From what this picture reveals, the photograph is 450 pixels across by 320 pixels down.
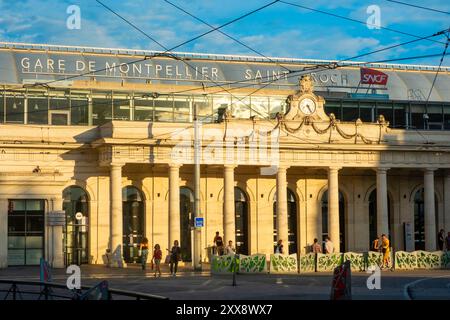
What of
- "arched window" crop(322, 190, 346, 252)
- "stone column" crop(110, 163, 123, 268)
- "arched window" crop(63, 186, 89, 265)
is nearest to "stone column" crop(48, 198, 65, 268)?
"stone column" crop(110, 163, 123, 268)

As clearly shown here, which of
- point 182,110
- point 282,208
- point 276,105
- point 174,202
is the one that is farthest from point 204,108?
point 282,208

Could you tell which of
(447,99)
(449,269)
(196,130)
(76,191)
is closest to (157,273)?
(196,130)

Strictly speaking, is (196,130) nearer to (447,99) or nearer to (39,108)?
(39,108)

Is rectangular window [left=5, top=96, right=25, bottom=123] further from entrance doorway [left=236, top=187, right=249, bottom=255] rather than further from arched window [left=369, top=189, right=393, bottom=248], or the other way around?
arched window [left=369, top=189, right=393, bottom=248]

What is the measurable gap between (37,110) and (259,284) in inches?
984

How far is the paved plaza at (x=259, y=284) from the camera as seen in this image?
100 ft

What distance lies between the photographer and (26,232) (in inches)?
2100

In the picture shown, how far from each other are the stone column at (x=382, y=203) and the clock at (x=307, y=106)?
6.33 meters

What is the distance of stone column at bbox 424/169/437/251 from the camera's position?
62.0 m

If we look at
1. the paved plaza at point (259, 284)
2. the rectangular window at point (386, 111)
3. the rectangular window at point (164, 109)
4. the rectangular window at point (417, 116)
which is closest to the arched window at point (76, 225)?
the paved plaza at point (259, 284)

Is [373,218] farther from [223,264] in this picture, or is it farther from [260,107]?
[223,264]

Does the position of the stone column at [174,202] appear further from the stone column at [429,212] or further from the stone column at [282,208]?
the stone column at [429,212]

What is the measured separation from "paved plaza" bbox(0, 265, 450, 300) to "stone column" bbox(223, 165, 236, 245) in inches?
263

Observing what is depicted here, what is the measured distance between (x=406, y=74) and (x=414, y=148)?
18.0m
